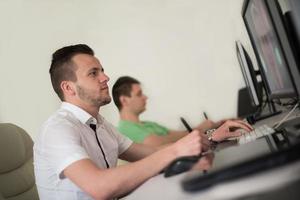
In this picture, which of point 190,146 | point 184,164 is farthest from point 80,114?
point 184,164

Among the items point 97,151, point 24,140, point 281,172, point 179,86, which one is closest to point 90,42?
point 179,86

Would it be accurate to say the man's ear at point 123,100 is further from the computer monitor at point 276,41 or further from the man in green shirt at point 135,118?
the computer monitor at point 276,41

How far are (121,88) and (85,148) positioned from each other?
1.47m

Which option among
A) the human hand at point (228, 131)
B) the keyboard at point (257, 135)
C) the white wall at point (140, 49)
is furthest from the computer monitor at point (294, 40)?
the white wall at point (140, 49)

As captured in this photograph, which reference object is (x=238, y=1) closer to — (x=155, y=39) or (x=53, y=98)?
(x=155, y=39)

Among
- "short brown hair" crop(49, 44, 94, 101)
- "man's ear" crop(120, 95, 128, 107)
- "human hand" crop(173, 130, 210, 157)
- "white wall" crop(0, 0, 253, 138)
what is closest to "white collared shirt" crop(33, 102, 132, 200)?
"short brown hair" crop(49, 44, 94, 101)

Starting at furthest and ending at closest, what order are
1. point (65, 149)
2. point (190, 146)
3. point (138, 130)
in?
point (138, 130)
point (65, 149)
point (190, 146)

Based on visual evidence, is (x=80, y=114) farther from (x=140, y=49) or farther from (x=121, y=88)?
(x=140, y=49)

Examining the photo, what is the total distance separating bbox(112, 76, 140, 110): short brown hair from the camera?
8.96 feet

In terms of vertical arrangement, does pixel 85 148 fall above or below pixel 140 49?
below

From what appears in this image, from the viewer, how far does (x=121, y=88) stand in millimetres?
2734

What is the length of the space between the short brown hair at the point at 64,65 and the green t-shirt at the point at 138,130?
1.06 m

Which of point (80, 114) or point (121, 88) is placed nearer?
point (80, 114)

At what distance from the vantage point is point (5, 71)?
2.69 metres
